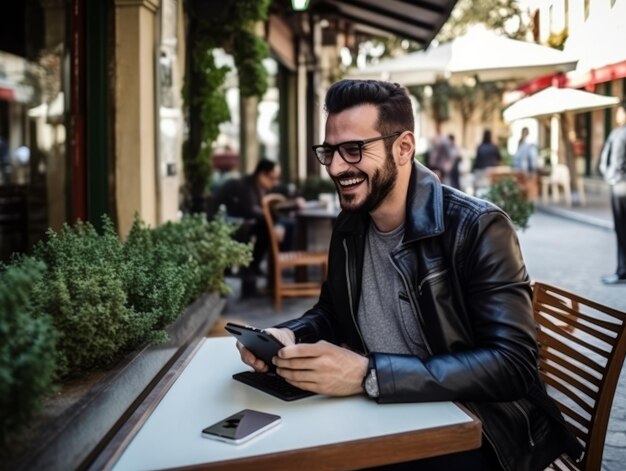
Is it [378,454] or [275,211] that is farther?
[275,211]

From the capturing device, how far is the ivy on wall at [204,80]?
638cm

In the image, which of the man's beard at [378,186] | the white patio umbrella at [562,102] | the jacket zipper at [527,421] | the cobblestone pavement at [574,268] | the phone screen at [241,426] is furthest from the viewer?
the white patio umbrella at [562,102]

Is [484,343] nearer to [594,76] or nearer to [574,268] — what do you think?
[594,76]

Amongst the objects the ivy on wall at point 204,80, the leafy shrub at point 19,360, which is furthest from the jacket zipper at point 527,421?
the ivy on wall at point 204,80

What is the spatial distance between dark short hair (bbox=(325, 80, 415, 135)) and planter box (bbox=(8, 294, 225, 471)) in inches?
38.6

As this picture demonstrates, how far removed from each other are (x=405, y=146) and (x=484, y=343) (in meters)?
0.65

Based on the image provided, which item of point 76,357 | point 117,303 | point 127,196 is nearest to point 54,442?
point 76,357

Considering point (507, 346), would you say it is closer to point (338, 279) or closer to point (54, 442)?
point (338, 279)

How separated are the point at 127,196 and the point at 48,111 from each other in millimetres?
888

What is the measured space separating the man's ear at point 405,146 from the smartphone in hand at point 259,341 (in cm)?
70

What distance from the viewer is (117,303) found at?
2.35 metres

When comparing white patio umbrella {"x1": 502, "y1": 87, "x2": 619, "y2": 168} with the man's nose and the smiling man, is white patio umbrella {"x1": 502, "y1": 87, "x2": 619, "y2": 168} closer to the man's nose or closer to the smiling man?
the smiling man

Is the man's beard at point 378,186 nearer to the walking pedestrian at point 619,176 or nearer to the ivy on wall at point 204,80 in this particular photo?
the ivy on wall at point 204,80

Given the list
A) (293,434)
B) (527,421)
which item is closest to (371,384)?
(293,434)
